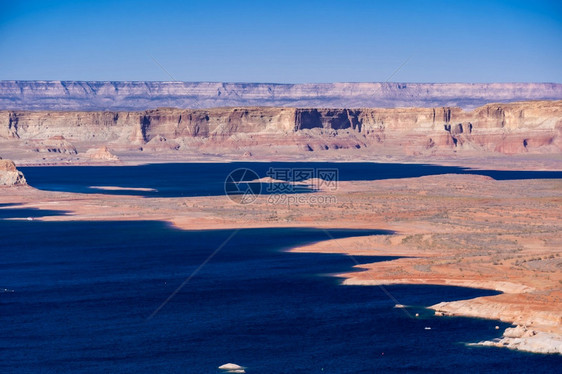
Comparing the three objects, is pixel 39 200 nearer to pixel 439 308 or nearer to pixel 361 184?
pixel 361 184

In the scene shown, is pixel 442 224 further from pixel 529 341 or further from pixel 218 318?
pixel 529 341

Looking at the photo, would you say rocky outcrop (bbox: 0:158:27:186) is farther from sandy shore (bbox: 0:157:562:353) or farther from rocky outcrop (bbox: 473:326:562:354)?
rocky outcrop (bbox: 473:326:562:354)

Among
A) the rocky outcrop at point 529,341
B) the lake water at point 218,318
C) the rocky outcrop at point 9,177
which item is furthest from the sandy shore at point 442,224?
the rocky outcrop at point 9,177

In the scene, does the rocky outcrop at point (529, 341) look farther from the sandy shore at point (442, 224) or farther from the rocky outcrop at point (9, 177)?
the rocky outcrop at point (9, 177)

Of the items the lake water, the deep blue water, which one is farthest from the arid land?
the deep blue water

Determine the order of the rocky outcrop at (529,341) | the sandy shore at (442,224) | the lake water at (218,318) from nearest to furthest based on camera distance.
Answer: the lake water at (218,318) → the rocky outcrop at (529,341) → the sandy shore at (442,224)

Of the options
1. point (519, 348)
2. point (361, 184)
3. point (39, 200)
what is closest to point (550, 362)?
point (519, 348)
